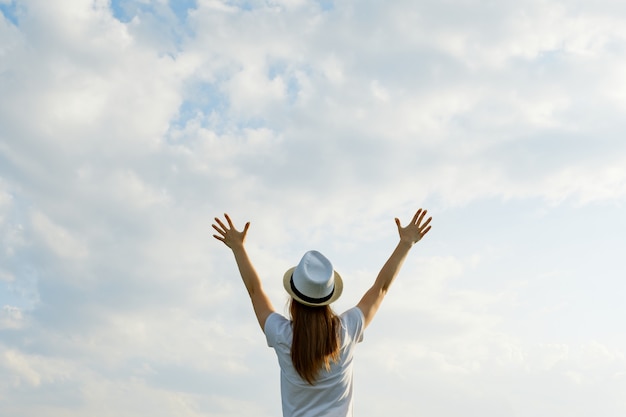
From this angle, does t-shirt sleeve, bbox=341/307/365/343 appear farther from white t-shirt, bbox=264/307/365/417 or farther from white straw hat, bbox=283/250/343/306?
white straw hat, bbox=283/250/343/306

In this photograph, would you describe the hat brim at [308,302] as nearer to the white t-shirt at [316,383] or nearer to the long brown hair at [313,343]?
the long brown hair at [313,343]

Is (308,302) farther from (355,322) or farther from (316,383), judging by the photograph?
(316,383)

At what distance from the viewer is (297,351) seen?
6.15 meters

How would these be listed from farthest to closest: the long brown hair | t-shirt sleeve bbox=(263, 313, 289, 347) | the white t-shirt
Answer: t-shirt sleeve bbox=(263, 313, 289, 347) → the white t-shirt → the long brown hair

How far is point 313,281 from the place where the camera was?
21.2ft

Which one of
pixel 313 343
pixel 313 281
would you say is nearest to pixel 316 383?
pixel 313 343

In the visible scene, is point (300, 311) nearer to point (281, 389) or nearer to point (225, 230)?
point (281, 389)

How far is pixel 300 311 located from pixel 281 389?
2.50 ft

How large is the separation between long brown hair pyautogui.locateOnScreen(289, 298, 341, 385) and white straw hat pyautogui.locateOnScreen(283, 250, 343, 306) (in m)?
0.15

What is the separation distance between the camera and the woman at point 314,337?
243 inches

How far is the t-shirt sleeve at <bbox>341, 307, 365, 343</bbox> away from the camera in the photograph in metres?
6.47

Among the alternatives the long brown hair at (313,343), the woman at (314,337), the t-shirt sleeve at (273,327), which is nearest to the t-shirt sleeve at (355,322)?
the woman at (314,337)

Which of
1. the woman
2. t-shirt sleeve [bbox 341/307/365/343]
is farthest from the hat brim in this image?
t-shirt sleeve [bbox 341/307/365/343]

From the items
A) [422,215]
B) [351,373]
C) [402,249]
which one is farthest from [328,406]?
[422,215]
